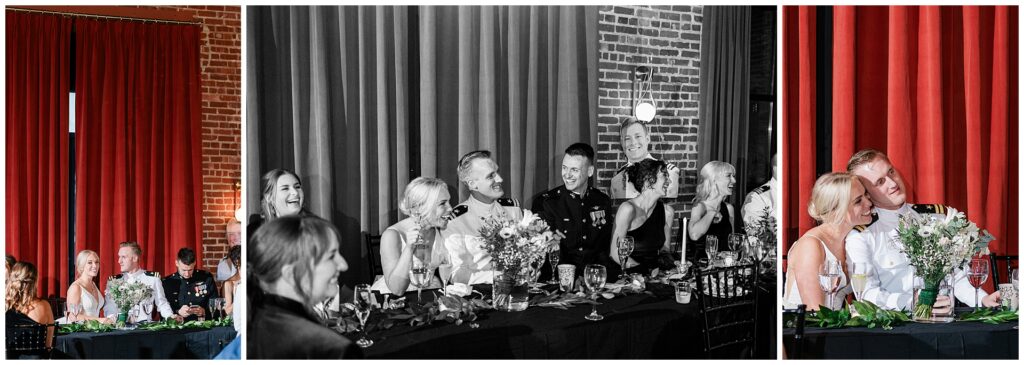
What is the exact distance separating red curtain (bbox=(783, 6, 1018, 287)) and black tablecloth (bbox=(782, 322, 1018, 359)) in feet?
2.63

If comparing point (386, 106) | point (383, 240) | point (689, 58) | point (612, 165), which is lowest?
point (383, 240)

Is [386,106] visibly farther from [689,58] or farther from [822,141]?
[822,141]

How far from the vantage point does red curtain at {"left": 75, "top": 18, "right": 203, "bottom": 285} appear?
475 centimetres

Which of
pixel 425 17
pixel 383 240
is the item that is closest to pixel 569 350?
pixel 383 240

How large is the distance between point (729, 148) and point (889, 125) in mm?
750

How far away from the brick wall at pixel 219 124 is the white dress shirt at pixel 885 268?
11.5 ft

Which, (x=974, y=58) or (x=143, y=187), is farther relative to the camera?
A: (x=143, y=187)

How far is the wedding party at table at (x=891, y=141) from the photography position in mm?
3936

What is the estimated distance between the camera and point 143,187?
495 cm

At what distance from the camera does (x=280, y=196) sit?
372cm

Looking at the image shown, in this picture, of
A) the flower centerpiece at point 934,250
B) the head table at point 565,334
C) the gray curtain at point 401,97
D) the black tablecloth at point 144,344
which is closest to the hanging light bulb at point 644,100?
the gray curtain at point 401,97

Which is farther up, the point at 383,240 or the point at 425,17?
the point at 425,17

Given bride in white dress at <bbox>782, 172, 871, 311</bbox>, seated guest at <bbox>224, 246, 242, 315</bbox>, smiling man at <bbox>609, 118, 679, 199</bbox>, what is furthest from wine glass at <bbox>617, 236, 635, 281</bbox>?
seated guest at <bbox>224, 246, 242, 315</bbox>

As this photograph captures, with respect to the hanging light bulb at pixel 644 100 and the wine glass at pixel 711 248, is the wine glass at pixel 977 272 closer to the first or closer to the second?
the wine glass at pixel 711 248
